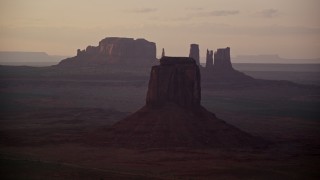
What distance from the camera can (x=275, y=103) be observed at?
16638 centimetres

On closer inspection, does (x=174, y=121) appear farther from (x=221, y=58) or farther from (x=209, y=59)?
(x=221, y=58)

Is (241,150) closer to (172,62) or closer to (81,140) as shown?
(172,62)

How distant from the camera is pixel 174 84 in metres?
80.9

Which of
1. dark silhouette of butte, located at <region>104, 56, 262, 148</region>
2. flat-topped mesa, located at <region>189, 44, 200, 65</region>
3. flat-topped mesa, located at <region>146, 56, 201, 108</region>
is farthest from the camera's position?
flat-topped mesa, located at <region>189, 44, 200, 65</region>

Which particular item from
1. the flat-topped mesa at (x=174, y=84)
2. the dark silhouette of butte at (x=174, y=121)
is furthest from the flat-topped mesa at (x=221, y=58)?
the flat-topped mesa at (x=174, y=84)

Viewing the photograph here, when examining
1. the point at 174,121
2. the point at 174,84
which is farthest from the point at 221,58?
the point at 174,121

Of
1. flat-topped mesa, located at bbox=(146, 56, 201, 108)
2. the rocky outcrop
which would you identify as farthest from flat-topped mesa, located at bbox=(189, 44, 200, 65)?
flat-topped mesa, located at bbox=(146, 56, 201, 108)

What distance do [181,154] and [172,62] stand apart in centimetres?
1353

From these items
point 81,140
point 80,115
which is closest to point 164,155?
point 81,140

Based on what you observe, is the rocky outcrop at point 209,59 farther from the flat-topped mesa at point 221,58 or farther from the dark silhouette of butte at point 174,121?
the dark silhouette of butte at point 174,121

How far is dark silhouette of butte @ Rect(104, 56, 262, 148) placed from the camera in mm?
78750

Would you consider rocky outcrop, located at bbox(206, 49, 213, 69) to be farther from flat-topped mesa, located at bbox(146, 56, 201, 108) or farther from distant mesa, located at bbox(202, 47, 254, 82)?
flat-topped mesa, located at bbox(146, 56, 201, 108)

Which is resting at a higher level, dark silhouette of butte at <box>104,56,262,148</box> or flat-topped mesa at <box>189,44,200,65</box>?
flat-topped mesa at <box>189,44,200,65</box>

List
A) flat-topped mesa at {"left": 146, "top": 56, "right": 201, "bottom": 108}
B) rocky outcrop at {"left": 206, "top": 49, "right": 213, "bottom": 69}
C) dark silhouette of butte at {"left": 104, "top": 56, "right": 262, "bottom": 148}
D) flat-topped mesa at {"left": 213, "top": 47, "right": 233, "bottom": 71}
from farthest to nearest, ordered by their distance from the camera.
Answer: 1. flat-topped mesa at {"left": 213, "top": 47, "right": 233, "bottom": 71}
2. rocky outcrop at {"left": 206, "top": 49, "right": 213, "bottom": 69}
3. flat-topped mesa at {"left": 146, "top": 56, "right": 201, "bottom": 108}
4. dark silhouette of butte at {"left": 104, "top": 56, "right": 262, "bottom": 148}
